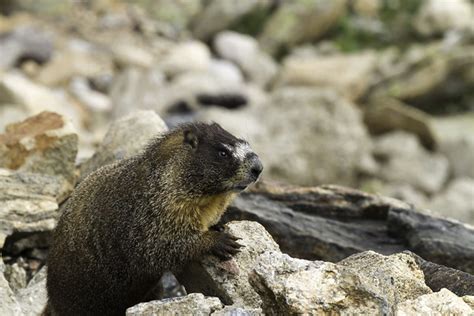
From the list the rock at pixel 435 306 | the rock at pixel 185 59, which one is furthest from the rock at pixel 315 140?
the rock at pixel 435 306

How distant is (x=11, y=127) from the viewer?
977 cm

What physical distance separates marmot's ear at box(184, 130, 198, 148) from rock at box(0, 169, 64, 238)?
184 cm

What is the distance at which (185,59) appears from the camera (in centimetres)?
2488

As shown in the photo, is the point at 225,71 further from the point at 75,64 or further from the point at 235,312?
the point at 235,312

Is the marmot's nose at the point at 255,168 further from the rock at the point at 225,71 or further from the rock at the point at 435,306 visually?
the rock at the point at 225,71

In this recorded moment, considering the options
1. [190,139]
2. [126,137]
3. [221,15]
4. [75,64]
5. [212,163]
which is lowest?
[212,163]

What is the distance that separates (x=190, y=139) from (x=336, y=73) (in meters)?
17.7

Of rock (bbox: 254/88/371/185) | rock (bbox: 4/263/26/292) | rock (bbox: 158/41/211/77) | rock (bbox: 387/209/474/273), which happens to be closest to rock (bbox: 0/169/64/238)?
rock (bbox: 4/263/26/292)

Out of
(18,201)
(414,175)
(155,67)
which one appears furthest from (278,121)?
(18,201)

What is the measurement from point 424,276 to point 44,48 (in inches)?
764

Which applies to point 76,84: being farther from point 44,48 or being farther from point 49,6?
point 49,6

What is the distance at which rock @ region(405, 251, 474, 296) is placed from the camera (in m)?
6.83

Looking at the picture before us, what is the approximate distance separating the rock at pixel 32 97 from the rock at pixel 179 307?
12378mm

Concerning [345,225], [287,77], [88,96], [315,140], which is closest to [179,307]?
[345,225]
